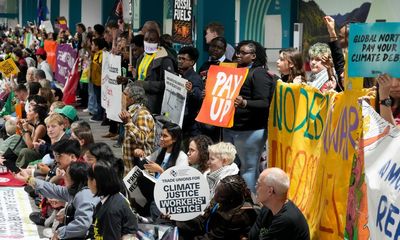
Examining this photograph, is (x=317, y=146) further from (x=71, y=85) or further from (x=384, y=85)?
(x=71, y=85)

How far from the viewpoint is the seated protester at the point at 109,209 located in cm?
852

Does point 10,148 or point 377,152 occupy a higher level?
point 377,152

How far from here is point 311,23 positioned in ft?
66.1

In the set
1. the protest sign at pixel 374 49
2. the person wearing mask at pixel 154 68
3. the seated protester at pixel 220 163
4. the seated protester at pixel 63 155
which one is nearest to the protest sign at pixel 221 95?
the seated protester at pixel 220 163

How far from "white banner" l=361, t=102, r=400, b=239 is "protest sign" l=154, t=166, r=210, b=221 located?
2580 millimetres

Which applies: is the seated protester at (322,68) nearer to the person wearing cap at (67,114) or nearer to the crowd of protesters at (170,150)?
the crowd of protesters at (170,150)

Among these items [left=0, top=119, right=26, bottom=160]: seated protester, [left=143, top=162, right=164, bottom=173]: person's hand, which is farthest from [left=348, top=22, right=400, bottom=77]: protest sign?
[left=0, top=119, right=26, bottom=160]: seated protester

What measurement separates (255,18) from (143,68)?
11.2m

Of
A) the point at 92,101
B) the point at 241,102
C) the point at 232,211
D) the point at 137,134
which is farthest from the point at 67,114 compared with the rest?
the point at 92,101

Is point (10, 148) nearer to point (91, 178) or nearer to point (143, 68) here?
point (143, 68)

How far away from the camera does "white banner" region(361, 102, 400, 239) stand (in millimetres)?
5766

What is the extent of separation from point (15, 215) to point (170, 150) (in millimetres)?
2414

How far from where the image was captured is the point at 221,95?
1088cm

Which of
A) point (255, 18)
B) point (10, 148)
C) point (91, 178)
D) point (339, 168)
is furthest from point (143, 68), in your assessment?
point (255, 18)
